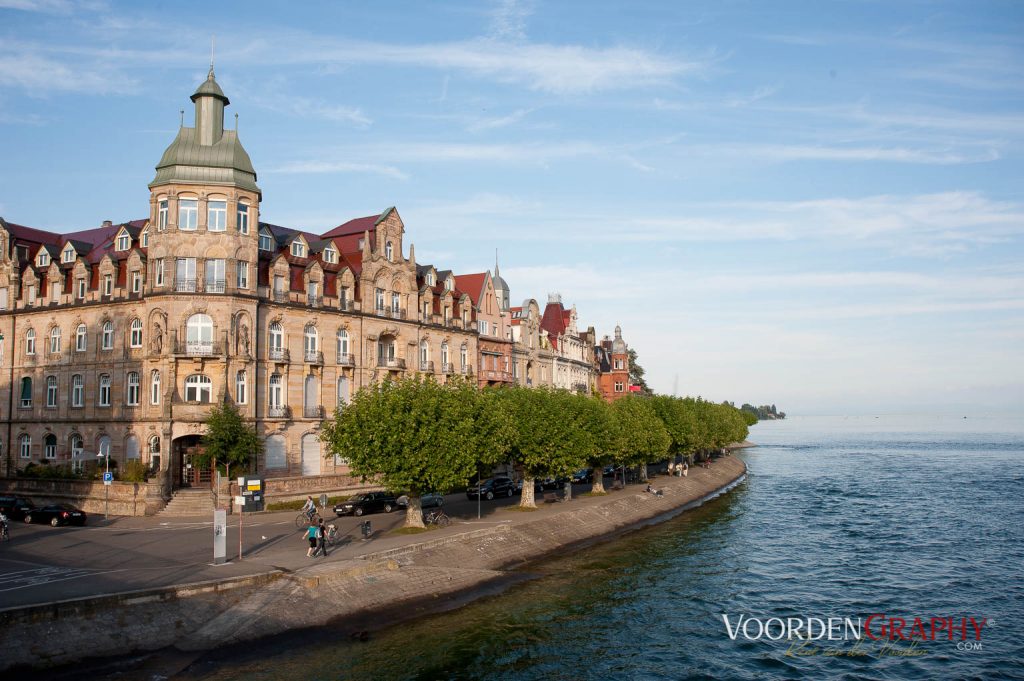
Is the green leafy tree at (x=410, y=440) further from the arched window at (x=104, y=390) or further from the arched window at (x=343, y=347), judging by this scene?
the arched window at (x=104, y=390)

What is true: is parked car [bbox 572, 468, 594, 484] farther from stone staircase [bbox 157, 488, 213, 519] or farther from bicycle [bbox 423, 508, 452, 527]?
stone staircase [bbox 157, 488, 213, 519]

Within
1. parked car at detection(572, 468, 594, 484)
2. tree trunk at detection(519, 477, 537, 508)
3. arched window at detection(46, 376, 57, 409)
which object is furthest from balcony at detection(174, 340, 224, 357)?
parked car at detection(572, 468, 594, 484)

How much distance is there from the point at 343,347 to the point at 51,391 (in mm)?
25956

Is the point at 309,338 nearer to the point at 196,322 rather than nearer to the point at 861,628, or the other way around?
the point at 196,322

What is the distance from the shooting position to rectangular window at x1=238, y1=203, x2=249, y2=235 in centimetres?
6438

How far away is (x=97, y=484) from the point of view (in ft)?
194

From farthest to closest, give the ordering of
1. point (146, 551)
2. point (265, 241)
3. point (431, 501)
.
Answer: point (265, 241)
point (431, 501)
point (146, 551)

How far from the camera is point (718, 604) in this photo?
41.1 meters

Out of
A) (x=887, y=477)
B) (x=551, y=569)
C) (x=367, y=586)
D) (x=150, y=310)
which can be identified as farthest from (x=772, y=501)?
(x=150, y=310)

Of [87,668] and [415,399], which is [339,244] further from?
[87,668]

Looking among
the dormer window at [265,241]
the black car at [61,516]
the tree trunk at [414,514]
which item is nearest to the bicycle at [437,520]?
the tree trunk at [414,514]

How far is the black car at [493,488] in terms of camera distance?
70375 millimetres

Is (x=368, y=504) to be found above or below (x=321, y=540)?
above

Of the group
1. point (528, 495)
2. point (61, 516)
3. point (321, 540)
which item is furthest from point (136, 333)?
point (528, 495)
